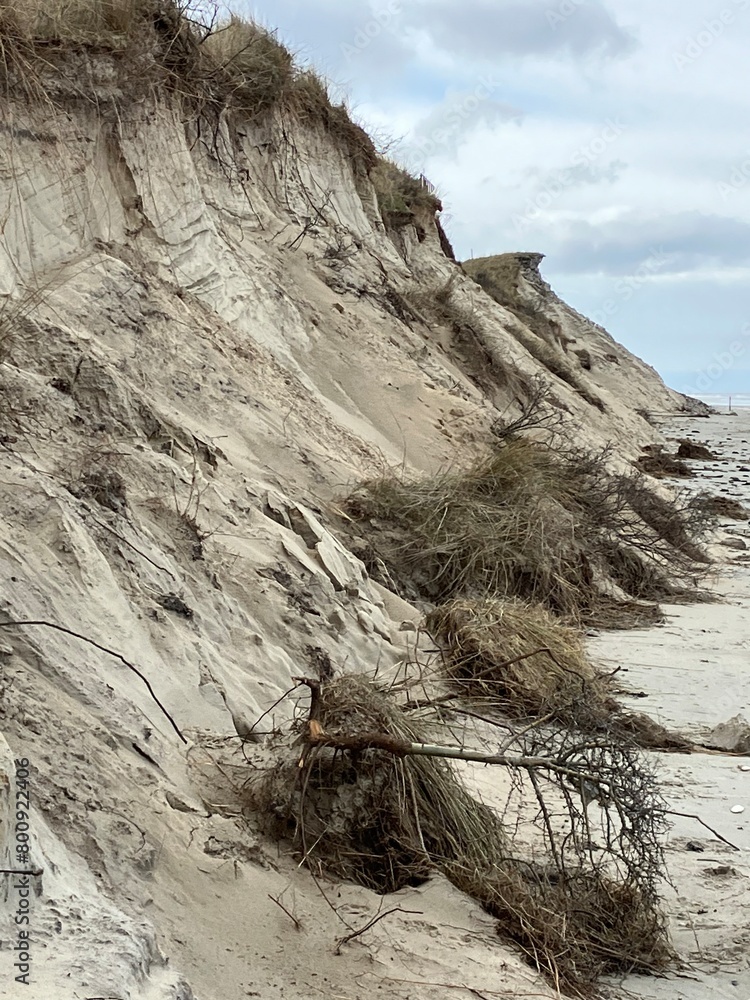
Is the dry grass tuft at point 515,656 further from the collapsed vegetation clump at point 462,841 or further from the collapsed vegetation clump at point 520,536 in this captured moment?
the collapsed vegetation clump at point 462,841

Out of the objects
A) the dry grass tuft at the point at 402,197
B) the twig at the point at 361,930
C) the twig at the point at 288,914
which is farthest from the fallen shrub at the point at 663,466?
the twig at the point at 288,914

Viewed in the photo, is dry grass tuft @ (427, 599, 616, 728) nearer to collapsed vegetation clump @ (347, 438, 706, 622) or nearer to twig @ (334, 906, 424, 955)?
collapsed vegetation clump @ (347, 438, 706, 622)

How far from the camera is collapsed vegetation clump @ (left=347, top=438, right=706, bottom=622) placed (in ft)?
24.8

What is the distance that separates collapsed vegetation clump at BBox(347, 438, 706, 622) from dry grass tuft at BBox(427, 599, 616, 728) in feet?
1.65

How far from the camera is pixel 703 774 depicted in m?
4.89

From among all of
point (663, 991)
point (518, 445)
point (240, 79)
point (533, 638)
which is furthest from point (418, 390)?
point (663, 991)

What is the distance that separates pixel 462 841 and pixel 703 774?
1747 mm

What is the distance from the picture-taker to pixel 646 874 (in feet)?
11.5

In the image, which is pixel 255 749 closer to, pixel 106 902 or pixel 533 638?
pixel 106 902

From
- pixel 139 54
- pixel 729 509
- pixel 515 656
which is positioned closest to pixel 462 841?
pixel 515 656

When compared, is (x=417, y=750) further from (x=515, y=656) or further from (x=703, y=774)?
(x=515, y=656)

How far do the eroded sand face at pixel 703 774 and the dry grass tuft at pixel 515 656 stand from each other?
15.4 inches

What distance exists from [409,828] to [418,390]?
7.79 m

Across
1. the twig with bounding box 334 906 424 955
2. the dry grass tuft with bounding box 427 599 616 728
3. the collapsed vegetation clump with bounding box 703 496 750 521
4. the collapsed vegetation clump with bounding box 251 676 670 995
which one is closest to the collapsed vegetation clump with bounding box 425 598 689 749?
the dry grass tuft with bounding box 427 599 616 728
